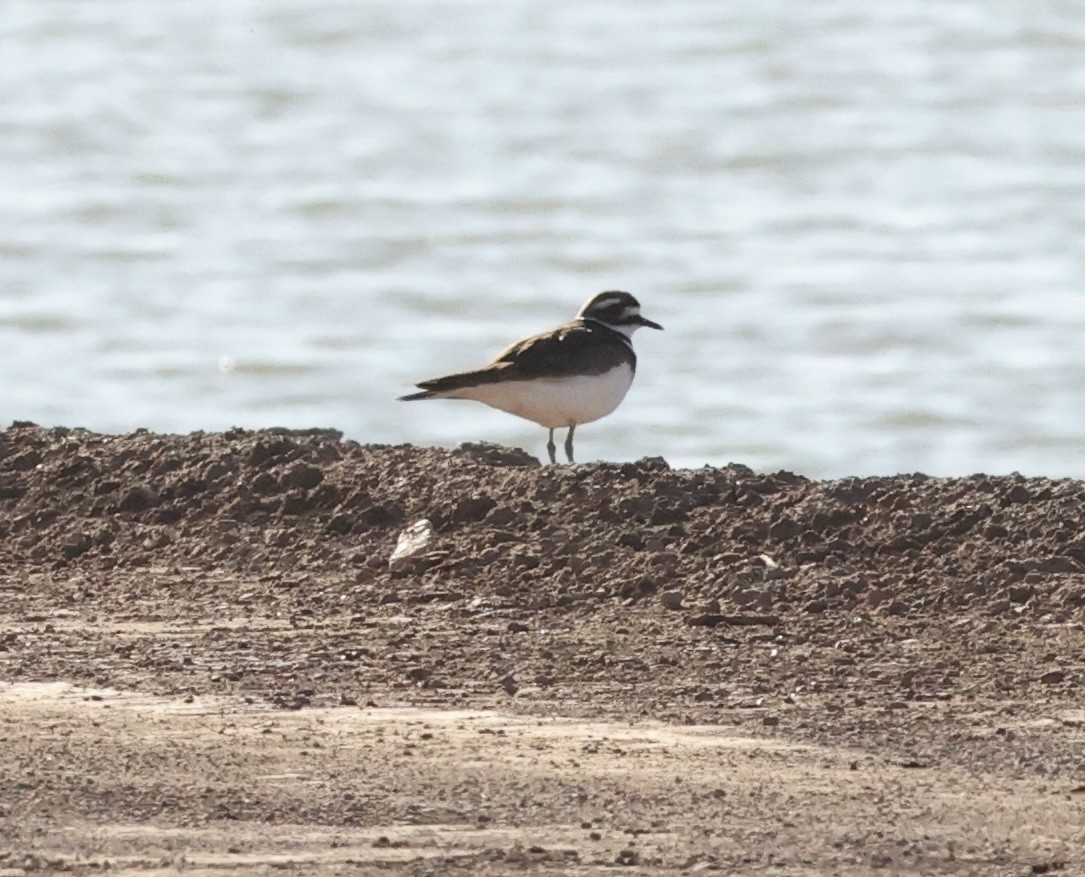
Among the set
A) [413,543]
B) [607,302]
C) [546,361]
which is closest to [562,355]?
[546,361]

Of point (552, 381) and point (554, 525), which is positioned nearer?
point (554, 525)

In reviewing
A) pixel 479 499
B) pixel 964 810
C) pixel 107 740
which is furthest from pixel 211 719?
pixel 479 499

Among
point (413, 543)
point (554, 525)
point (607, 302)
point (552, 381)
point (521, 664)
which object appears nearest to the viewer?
point (521, 664)

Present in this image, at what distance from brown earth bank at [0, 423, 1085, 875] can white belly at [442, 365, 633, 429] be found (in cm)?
209

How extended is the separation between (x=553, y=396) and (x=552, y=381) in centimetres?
8

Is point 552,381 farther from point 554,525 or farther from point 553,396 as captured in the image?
point 554,525

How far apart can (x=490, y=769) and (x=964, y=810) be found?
51.4 inches

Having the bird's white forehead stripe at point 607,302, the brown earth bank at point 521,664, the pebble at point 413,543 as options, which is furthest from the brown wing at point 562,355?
the pebble at point 413,543

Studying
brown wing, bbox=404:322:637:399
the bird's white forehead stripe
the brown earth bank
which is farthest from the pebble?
the bird's white forehead stripe

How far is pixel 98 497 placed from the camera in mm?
11297

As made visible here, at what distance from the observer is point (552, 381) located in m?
14.3

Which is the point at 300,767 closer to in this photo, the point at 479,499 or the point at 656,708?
the point at 656,708

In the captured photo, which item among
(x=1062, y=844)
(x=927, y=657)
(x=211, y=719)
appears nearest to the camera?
(x=1062, y=844)

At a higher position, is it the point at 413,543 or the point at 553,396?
the point at 413,543
